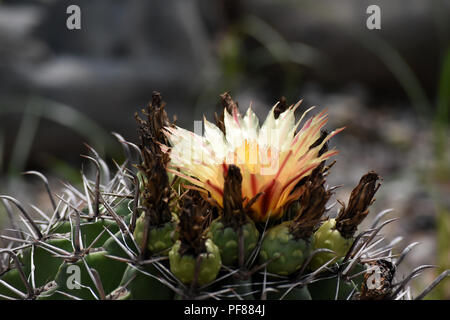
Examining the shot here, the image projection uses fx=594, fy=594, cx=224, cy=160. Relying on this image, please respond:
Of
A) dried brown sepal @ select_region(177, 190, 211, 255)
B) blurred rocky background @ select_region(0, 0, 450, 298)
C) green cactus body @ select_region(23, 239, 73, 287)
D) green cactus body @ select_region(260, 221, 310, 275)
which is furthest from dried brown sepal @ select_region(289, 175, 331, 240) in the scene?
blurred rocky background @ select_region(0, 0, 450, 298)

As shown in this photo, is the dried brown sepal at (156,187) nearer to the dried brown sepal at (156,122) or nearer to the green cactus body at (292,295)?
the dried brown sepal at (156,122)

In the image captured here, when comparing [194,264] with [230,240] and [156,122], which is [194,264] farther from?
[156,122]

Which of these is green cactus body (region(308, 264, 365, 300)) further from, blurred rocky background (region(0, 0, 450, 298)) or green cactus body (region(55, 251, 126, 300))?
Result: blurred rocky background (region(0, 0, 450, 298))

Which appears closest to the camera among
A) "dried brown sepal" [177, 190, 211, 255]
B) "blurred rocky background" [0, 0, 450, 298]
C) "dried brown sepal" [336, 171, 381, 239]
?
"dried brown sepal" [177, 190, 211, 255]

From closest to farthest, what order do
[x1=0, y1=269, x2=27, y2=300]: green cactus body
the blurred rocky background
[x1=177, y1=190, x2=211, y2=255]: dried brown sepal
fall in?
1. [x1=177, y1=190, x2=211, y2=255]: dried brown sepal
2. [x1=0, y1=269, x2=27, y2=300]: green cactus body
3. the blurred rocky background

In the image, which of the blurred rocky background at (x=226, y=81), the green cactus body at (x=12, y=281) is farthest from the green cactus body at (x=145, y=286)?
the blurred rocky background at (x=226, y=81)

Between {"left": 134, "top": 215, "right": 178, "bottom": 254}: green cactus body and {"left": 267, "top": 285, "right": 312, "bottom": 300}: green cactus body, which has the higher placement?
{"left": 134, "top": 215, "right": 178, "bottom": 254}: green cactus body

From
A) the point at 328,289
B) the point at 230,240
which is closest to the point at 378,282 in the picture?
the point at 328,289
